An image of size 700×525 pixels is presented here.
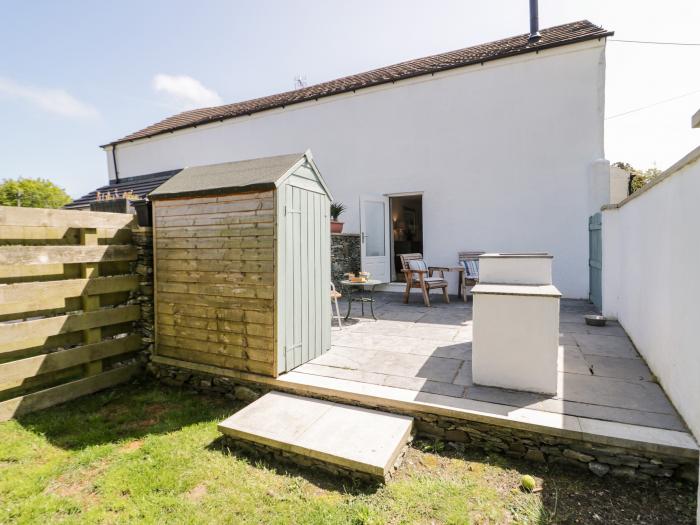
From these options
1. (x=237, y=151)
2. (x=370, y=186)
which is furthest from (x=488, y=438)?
(x=237, y=151)

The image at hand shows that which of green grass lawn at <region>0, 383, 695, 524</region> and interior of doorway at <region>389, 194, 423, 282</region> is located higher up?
interior of doorway at <region>389, 194, 423, 282</region>

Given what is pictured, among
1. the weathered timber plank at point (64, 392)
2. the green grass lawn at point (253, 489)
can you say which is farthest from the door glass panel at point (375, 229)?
the green grass lawn at point (253, 489)

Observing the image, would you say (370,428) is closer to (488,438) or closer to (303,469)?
(303,469)

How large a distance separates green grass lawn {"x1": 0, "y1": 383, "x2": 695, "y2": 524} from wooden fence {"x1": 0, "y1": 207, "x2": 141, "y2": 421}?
1.63 ft

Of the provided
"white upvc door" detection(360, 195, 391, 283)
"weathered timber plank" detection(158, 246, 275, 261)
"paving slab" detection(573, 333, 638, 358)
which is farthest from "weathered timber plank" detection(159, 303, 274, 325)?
"white upvc door" detection(360, 195, 391, 283)

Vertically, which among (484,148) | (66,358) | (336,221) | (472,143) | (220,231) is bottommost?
(66,358)

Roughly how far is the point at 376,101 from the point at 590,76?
4.32 meters

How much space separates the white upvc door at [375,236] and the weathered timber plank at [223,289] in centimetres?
458

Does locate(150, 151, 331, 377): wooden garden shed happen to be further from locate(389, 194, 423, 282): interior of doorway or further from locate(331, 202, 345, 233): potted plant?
locate(389, 194, 423, 282): interior of doorway

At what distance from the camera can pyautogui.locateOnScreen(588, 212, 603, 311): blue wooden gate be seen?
17.3ft

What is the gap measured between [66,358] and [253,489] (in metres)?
2.40

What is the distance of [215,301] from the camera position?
3.31m

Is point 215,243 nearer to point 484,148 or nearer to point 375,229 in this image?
point 375,229

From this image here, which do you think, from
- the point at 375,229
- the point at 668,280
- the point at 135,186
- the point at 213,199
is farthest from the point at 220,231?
the point at 135,186
